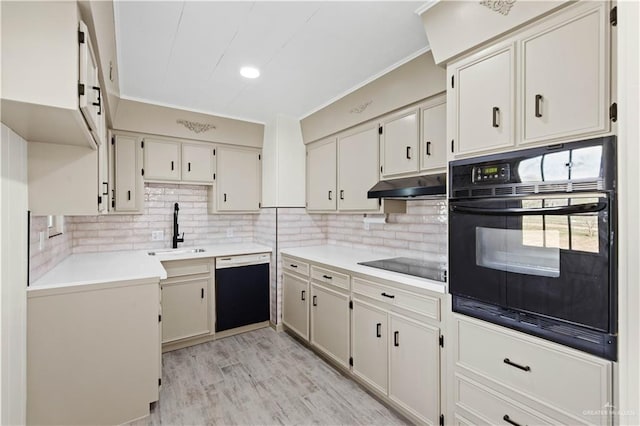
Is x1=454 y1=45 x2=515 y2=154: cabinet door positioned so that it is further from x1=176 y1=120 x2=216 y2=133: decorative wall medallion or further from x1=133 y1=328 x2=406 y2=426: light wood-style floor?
x1=176 y1=120 x2=216 y2=133: decorative wall medallion

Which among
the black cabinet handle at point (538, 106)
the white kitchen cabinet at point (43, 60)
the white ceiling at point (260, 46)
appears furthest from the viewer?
the white ceiling at point (260, 46)

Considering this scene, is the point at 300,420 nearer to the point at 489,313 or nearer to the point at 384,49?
the point at 489,313

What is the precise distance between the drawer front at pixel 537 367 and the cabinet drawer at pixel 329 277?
3.38 feet

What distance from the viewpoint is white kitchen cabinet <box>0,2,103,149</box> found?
1.07 m

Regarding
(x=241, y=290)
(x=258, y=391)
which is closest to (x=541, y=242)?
(x=258, y=391)

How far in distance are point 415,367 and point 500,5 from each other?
80.6 inches

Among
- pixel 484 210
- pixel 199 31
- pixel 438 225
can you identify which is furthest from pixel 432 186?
pixel 199 31

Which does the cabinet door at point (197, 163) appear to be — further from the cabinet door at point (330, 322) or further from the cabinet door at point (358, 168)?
the cabinet door at point (330, 322)

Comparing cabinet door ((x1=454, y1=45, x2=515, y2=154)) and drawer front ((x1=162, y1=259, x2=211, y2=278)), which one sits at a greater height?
cabinet door ((x1=454, y1=45, x2=515, y2=154))

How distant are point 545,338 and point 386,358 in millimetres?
1087

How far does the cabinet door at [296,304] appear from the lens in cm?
319

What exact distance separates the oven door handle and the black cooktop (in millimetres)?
519

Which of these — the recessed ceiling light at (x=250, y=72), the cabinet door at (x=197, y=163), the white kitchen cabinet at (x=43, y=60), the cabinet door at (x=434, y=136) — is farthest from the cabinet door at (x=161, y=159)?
the cabinet door at (x=434, y=136)

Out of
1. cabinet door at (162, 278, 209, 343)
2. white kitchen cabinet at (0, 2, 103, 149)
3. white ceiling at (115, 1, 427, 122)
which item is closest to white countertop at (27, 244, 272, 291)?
cabinet door at (162, 278, 209, 343)
